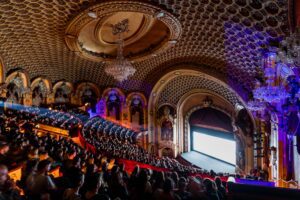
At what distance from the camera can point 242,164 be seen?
16109mm

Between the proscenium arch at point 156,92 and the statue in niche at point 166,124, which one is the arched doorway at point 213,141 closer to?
the statue in niche at point 166,124

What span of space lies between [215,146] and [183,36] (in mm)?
9040

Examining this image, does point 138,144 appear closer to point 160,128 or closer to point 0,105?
point 160,128

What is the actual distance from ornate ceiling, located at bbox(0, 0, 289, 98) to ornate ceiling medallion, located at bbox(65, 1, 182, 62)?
13.0 inches

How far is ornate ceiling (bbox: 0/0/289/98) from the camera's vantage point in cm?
910

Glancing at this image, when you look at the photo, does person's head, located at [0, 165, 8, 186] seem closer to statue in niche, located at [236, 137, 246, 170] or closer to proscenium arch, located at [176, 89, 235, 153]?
statue in niche, located at [236, 137, 246, 170]

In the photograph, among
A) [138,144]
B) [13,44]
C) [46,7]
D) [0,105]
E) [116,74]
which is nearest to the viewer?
[46,7]

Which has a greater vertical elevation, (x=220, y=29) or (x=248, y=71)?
(x=220, y=29)

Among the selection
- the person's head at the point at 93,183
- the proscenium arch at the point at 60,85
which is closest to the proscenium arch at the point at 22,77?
the proscenium arch at the point at 60,85

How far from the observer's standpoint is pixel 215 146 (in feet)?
63.6

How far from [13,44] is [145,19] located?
608cm

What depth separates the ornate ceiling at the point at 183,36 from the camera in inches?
358

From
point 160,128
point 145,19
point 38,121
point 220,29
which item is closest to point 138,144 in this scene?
point 160,128

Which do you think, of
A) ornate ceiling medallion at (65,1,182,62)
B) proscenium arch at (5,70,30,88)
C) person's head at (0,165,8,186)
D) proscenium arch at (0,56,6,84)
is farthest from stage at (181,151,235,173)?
person's head at (0,165,8,186)
